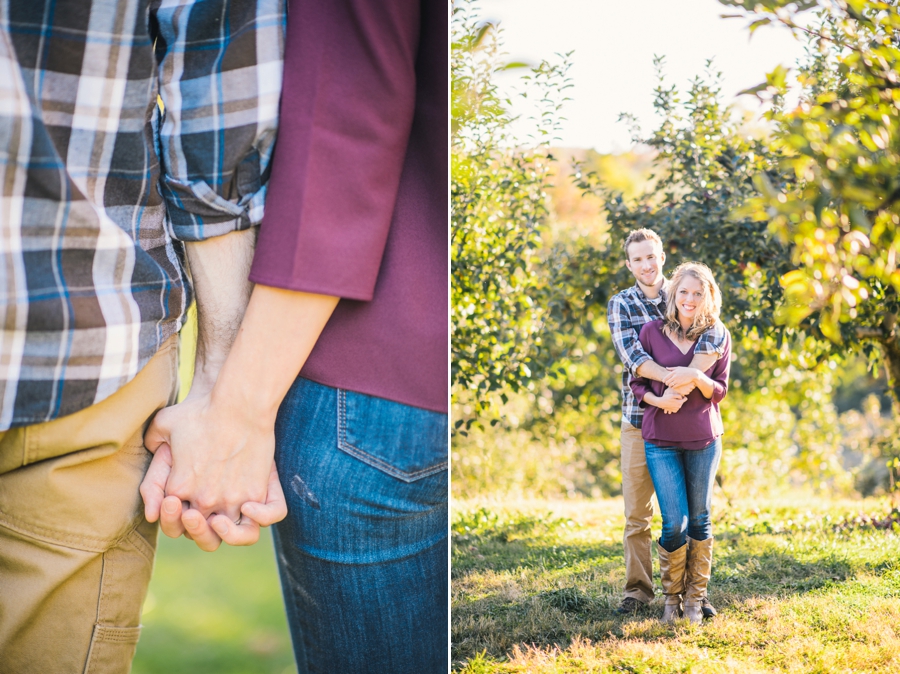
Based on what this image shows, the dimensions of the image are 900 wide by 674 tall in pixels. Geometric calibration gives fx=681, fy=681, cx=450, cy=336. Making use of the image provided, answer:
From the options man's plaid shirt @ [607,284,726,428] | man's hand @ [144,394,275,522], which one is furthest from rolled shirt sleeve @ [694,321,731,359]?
man's hand @ [144,394,275,522]

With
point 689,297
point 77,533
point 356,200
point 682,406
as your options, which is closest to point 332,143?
point 356,200

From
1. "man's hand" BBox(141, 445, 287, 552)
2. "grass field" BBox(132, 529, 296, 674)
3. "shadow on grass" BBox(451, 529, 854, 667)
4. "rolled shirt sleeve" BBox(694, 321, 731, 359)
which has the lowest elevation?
"grass field" BBox(132, 529, 296, 674)

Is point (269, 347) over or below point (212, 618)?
over

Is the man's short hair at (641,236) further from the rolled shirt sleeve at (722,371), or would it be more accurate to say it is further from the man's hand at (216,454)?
the man's hand at (216,454)

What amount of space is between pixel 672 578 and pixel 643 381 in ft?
1.41

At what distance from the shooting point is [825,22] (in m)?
1.36

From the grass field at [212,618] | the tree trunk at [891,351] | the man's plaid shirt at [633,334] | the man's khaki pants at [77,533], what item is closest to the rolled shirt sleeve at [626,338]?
the man's plaid shirt at [633,334]

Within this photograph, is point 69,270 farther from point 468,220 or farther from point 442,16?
point 468,220

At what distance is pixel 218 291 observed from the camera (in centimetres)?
118

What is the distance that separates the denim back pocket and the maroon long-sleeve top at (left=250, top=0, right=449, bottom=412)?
21 millimetres

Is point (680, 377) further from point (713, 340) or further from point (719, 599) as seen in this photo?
point (719, 599)

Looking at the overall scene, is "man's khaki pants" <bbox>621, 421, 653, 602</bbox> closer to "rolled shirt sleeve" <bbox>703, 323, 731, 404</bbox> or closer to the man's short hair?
"rolled shirt sleeve" <bbox>703, 323, 731, 404</bbox>

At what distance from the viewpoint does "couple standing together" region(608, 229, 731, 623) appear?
1.47m

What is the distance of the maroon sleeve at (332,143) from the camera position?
3.46 ft
